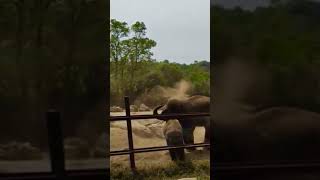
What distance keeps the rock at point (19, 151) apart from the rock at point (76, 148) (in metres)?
0.20

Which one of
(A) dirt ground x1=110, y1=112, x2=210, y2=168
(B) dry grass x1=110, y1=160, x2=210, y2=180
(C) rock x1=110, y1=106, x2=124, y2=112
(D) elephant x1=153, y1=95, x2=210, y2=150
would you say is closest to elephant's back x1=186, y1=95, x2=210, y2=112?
(D) elephant x1=153, y1=95, x2=210, y2=150

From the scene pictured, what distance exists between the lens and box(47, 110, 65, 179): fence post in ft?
10.6

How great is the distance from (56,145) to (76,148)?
136 mm

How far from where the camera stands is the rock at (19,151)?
3.23m

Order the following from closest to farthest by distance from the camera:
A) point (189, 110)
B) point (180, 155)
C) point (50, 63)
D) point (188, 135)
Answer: point (50, 63), point (180, 155), point (188, 135), point (189, 110)

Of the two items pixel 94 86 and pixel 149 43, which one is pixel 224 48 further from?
pixel 149 43

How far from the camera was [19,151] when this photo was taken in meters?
3.24

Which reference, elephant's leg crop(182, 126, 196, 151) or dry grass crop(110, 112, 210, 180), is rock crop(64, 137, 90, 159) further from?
elephant's leg crop(182, 126, 196, 151)

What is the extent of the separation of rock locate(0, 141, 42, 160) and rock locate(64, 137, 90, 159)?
0.20 metres

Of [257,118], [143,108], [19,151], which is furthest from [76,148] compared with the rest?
[143,108]

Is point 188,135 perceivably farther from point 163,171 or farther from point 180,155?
point 163,171

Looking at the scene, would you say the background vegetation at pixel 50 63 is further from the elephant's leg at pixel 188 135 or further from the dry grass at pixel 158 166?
the elephant's leg at pixel 188 135

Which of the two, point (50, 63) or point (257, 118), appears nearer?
point (50, 63)

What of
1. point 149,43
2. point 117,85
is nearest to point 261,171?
point 149,43
